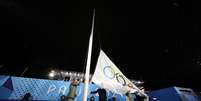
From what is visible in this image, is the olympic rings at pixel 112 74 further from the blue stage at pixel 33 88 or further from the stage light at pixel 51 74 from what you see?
the stage light at pixel 51 74

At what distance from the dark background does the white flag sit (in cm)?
319

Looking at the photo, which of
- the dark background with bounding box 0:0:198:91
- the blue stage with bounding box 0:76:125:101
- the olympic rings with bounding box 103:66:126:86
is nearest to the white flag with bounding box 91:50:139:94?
the olympic rings with bounding box 103:66:126:86

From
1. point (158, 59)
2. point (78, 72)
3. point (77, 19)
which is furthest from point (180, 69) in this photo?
point (77, 19)

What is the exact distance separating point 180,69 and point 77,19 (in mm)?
8010

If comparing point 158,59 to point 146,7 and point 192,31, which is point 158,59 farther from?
point 146,7

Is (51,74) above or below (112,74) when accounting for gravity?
below

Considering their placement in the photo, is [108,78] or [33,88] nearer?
[108,78]

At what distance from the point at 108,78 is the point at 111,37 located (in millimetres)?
5639

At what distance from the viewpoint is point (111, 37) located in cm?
1080

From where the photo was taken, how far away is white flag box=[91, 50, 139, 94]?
517 cm

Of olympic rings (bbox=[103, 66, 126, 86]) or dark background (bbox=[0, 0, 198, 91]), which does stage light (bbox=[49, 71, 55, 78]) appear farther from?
olympic rings (bbox=[103, 66, 126, 86])

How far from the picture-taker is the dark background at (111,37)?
8.40 meters

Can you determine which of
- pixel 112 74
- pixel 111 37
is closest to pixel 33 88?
pixel 111 37

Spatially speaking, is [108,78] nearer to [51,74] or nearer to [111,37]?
[111,37]
